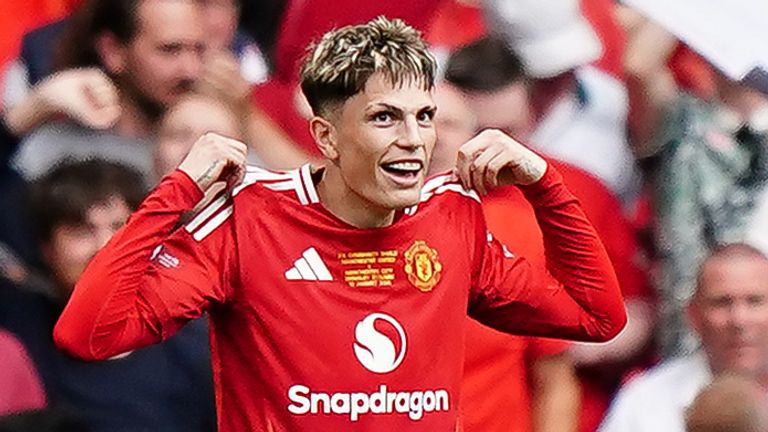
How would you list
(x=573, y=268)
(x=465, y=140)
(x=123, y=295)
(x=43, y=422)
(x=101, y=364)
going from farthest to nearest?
(x=465, y=140) < (x=101, y=364) < (x=43, y=422) < (x=573, y=268) < (x=123, y=295)

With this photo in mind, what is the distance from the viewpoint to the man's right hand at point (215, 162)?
3016 millimetres

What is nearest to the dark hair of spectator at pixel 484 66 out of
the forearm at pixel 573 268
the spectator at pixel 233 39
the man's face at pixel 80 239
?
the spectator at pixel 233 39

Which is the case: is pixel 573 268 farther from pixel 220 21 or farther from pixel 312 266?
pixel 220 21

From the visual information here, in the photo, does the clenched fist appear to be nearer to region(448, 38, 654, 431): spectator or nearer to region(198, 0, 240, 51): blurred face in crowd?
region(448, 38, 654, 431): spectator

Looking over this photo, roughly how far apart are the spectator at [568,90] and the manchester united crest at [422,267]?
4.96ft

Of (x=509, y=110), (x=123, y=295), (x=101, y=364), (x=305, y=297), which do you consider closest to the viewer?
(x=123, y=295)

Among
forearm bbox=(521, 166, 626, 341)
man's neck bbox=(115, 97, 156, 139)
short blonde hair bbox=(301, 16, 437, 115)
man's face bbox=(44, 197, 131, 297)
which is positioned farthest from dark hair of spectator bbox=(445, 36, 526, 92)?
short blonde hair bbox=(301, 16, 437, 115)

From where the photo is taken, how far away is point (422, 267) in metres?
3.06

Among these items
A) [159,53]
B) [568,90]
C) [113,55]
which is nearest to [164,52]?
[159,53]

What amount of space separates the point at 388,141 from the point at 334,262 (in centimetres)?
22

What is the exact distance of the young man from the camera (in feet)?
9.77

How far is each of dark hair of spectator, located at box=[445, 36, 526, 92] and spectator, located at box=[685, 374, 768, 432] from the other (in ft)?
2.92

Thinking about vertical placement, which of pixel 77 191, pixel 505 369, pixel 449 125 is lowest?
pixel 505 369

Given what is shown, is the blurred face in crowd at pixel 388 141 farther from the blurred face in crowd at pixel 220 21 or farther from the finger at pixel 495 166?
the blurred face in crowd at pixel 220 21
